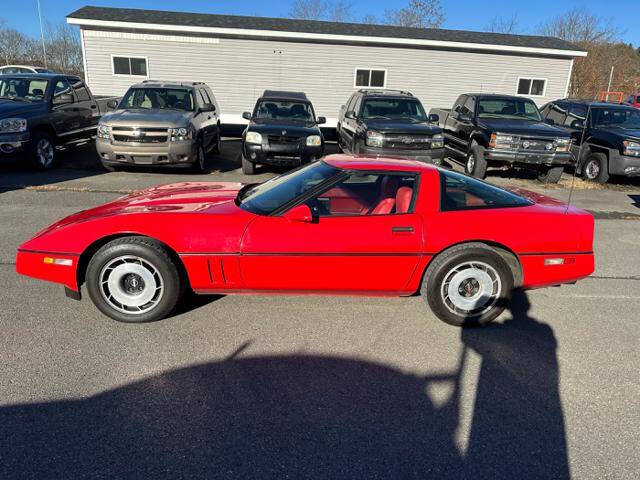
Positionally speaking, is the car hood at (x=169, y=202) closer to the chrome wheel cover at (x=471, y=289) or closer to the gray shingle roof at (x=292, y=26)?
the chrome wheel cover at (x=471, y=289)

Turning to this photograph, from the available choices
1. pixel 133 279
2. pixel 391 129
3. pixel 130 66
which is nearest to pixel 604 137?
pixel 391 129

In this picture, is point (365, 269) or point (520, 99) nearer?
point (365, 269)

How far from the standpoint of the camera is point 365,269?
3.66 m

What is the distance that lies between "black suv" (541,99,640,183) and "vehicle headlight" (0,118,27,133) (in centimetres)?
1164

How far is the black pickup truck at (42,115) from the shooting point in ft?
30.1

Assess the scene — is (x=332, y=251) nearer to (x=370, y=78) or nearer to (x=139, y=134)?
(x=139, y=134)

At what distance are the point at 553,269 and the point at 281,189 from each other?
240cm

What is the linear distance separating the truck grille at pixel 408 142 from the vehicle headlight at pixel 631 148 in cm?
471

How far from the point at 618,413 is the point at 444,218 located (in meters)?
1.74

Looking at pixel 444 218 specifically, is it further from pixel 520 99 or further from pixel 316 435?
pixel 520 99

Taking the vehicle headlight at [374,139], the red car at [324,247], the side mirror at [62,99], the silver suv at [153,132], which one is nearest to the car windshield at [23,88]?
the side mirror at [62,99]

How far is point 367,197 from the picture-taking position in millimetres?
4277

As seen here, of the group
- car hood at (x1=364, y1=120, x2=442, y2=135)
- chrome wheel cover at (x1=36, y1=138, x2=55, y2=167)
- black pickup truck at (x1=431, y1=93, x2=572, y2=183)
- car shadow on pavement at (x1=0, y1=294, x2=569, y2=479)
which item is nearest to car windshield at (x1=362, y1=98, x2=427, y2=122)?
car hood at (x1=364, y1=120, x2=442, y2=135)

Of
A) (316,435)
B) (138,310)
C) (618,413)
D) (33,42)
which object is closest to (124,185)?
(138,310)
